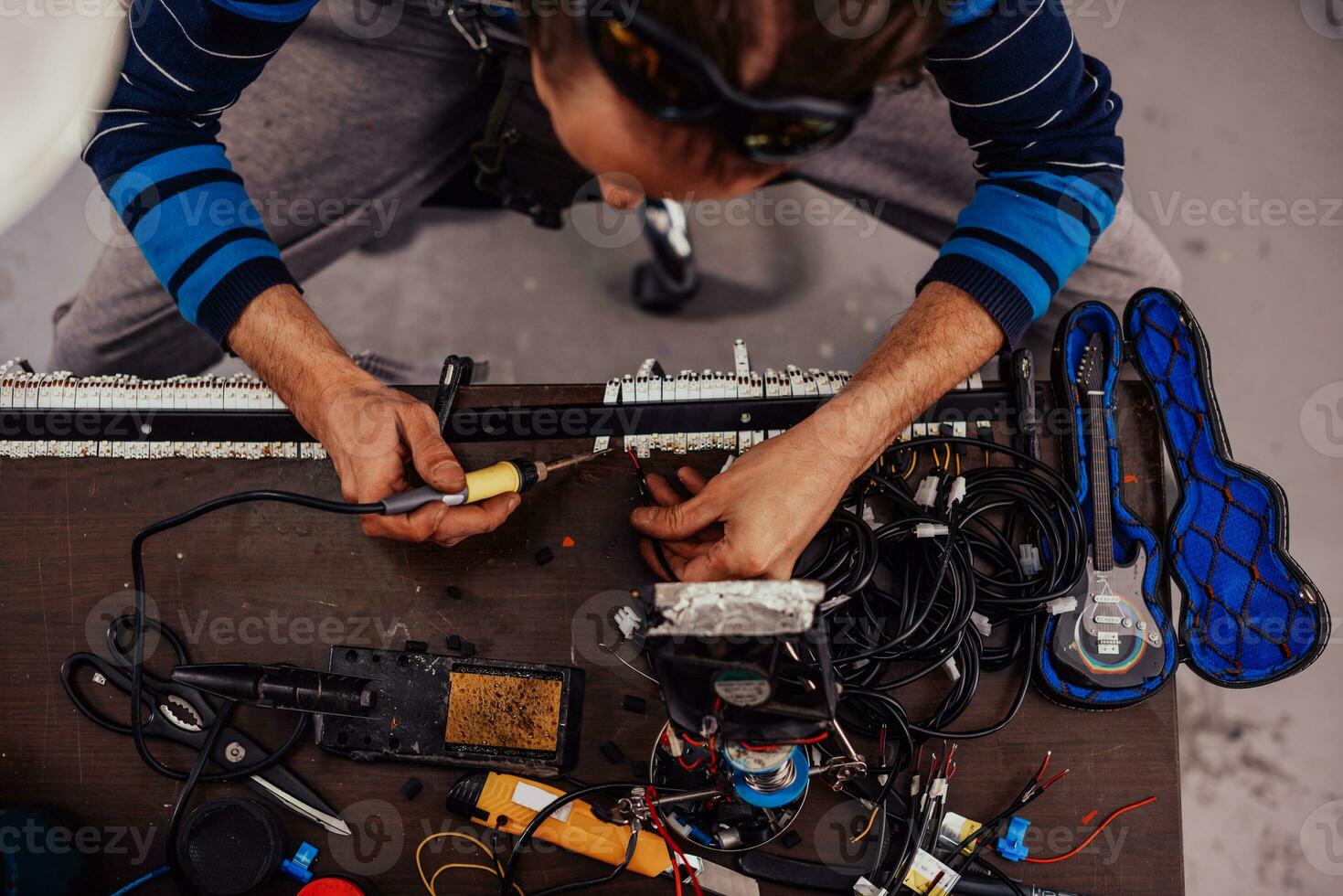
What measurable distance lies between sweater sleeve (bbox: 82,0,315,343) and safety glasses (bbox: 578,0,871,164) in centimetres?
54

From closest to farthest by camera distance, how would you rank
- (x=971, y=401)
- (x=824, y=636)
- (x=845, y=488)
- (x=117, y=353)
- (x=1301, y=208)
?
(x=824, y=636), (x=845, y=488), (x=971, y=401), (x=117, y=353), (x=1301, y=208)

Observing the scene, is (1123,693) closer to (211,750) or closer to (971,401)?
(971,401)

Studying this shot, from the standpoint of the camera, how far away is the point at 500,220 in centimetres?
179

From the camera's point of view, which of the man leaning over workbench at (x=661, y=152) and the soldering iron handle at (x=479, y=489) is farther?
the soldering iron handle at (x=479, y=489)

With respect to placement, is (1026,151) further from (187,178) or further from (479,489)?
(187,178)

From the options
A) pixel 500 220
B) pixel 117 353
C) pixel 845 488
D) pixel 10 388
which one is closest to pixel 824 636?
pixel 845 488

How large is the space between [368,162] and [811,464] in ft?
2.70

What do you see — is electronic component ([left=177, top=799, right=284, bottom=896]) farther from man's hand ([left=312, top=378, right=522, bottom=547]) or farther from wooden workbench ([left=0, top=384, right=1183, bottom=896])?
man's hand ([left=312, top=378, right=522, bottom=547])

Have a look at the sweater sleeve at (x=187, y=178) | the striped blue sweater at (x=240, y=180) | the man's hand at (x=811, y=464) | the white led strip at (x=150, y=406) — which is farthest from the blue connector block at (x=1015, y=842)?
the sweater sleeve at (x=187, y=178)

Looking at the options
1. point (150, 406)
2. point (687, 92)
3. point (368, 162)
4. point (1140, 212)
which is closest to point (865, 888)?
point (687, 92)

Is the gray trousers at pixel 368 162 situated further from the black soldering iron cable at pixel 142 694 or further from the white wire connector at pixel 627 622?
the white wire connector at pixel 627 622

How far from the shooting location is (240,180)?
3.22 feet

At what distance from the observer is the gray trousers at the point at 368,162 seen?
1.19 m

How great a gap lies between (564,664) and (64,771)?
553 millimetres
